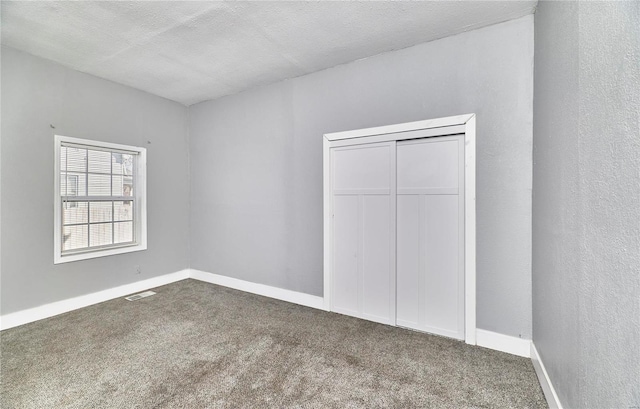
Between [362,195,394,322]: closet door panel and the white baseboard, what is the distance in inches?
46.1

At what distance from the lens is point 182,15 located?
7.50 ft

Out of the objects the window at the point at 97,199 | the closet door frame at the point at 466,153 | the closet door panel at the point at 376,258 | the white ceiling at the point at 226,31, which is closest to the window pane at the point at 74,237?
the window at the point at 97,199

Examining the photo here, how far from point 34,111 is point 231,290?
304cm

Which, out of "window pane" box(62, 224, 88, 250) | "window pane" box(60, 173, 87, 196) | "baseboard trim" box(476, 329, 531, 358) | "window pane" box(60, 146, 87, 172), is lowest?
"baseboard trim" box(476, 329, 531, 358)

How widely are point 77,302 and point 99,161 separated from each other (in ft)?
5.80

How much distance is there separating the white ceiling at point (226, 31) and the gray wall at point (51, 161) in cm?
30

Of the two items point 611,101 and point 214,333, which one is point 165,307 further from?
point 611,101

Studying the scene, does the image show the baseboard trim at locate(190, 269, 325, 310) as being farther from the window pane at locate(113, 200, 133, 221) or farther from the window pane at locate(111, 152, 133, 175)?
the window pane at locate(111, 152, 133, 175)

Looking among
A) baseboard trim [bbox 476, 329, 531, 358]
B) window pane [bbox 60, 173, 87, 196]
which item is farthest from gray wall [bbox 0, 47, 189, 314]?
baseboard trim [bbox 476, 329, 531, 358]

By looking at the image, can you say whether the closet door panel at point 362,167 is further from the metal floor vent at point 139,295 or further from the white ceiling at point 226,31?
the metal floor vent at point 139,295

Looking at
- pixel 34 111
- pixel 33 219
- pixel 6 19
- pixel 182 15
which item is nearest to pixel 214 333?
pixel 33 219

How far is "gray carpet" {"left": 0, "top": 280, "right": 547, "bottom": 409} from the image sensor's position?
5.80ft

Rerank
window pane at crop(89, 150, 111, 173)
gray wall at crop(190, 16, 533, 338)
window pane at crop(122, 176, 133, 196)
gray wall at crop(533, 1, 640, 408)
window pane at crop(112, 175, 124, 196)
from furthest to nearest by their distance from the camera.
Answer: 1. window pane at crop(122, 176, 133, 196)
2. window pane at crop(112, 175, 124, 196)
3. window pane at crop(89, 150, 111, 173)
4. gray wall at crop(190, 16, 533, 338)
5. gray wall at crop(533, 1, 640, 408)

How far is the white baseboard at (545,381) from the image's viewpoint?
5.28 ft
